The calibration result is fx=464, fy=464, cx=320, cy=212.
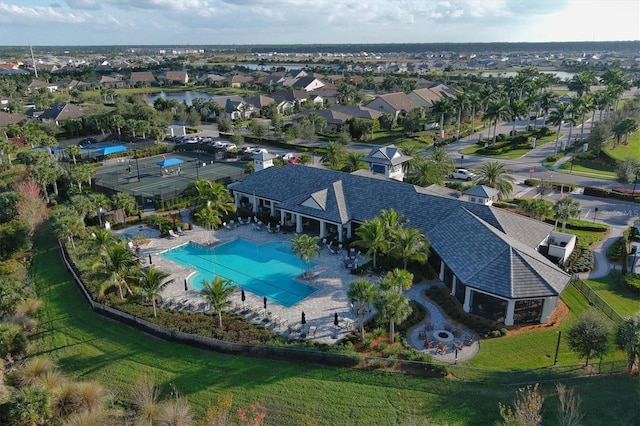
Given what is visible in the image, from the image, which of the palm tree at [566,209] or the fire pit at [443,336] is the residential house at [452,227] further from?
the palm tree at [566,209]

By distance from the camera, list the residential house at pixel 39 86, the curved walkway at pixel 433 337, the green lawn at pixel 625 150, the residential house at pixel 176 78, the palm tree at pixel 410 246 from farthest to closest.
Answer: the residential house at pixel 176 78 < the residential house at pixel 39 86 < the green lawn at pixel 625 150 < the palm tree at pixel 410 246 < the curved walkway at pixel 433 337

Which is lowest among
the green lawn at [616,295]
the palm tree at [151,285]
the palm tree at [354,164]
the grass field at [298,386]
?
the grass field at [298,386]

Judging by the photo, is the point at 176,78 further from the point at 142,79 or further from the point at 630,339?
the point at 630,339

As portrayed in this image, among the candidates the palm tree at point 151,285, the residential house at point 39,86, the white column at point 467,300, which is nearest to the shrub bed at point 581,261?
the white column at point 467,300

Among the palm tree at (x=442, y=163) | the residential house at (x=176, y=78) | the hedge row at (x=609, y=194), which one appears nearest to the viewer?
the hedge row at (x=609, y=194)

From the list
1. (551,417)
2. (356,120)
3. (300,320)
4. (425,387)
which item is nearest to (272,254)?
(300,320)

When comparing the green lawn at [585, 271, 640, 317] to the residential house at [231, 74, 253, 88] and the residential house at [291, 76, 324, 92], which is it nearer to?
the residential house at [291, 76, 324, 92]
